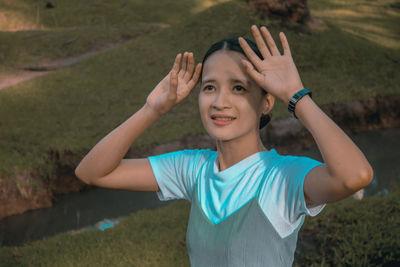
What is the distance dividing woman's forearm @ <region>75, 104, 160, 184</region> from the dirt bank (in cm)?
478

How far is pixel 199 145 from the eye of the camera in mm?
7402

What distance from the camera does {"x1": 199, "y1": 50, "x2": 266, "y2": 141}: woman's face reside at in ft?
5.86

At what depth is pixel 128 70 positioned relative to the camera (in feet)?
35.1

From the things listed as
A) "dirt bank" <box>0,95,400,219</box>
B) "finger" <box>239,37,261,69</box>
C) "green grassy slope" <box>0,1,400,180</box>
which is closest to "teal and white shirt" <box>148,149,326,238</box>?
"finger" <box>239,37,261,69</box>

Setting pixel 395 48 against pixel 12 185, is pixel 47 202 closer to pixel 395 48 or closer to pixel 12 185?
pixel 12 185

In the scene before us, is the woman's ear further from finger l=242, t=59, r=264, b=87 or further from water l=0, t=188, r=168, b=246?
water l=0, t=188, r=168, b=246

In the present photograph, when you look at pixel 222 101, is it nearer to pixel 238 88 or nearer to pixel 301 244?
pixel 238 88

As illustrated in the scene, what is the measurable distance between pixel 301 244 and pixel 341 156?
2462 mm

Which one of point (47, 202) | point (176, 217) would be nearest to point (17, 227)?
point (47, 202)

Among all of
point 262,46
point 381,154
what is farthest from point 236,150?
point 381,154

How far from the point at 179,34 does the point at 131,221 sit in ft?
26.7

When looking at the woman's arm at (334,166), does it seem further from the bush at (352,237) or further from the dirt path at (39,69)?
the dirt path at (39,69)

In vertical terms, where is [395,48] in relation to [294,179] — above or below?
below

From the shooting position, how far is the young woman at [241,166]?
1.54 meters
